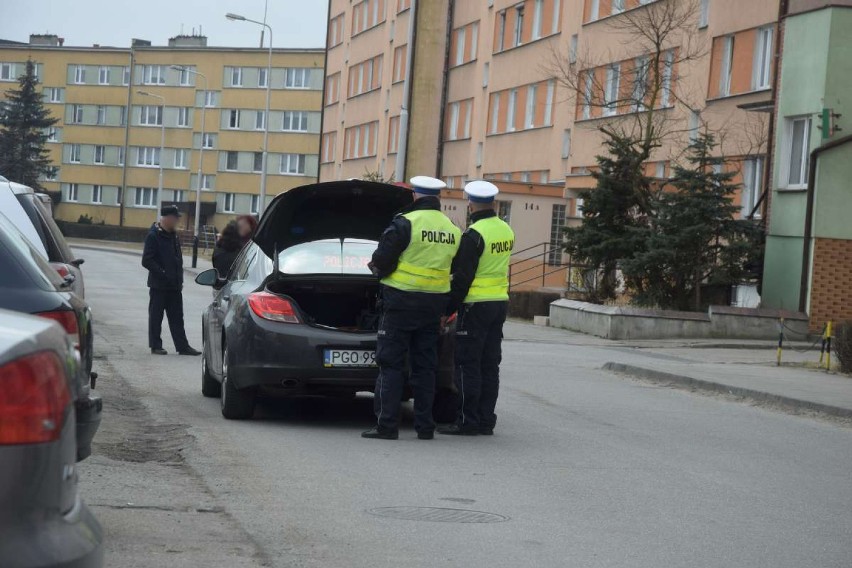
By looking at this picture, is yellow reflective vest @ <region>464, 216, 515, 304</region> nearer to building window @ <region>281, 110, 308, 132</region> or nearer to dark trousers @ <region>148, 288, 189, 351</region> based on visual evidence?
dark trousers @ <region>148, 288, 189, 351</region>

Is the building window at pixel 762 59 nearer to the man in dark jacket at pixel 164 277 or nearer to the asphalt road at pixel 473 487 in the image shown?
the man in dark jacket at pixel 164 277

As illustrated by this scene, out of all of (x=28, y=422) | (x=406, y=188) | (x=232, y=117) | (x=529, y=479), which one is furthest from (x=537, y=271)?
(x=232, y=117)

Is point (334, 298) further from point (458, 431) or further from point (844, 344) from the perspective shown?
point (844, 344)

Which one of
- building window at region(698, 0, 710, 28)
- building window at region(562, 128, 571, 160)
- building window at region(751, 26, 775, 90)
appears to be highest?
building window at region(698, 0, 710, 28)

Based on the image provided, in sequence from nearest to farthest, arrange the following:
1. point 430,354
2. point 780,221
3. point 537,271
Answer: point 430,354 → point 780,221 → point 537,271

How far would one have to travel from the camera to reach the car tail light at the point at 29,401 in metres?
3.52

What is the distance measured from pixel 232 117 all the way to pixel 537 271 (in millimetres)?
66456

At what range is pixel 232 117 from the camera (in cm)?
10662

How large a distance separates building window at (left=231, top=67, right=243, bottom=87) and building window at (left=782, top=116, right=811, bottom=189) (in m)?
79.5

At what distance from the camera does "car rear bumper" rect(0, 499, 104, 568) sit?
350 centimetres

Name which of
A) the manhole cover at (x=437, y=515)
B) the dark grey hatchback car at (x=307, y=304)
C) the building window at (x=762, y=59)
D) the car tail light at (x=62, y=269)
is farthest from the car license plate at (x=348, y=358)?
the building window at (x=762, y=59)

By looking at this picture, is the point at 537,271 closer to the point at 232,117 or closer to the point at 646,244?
the point at 646,244

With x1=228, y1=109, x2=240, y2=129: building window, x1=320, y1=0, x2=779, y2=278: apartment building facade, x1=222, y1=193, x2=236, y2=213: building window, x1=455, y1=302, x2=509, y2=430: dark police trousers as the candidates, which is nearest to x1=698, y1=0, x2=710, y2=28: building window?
x1=320, y1=0, x2=779, y2=278: apartment building facade

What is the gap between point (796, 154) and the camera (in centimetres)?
2925
